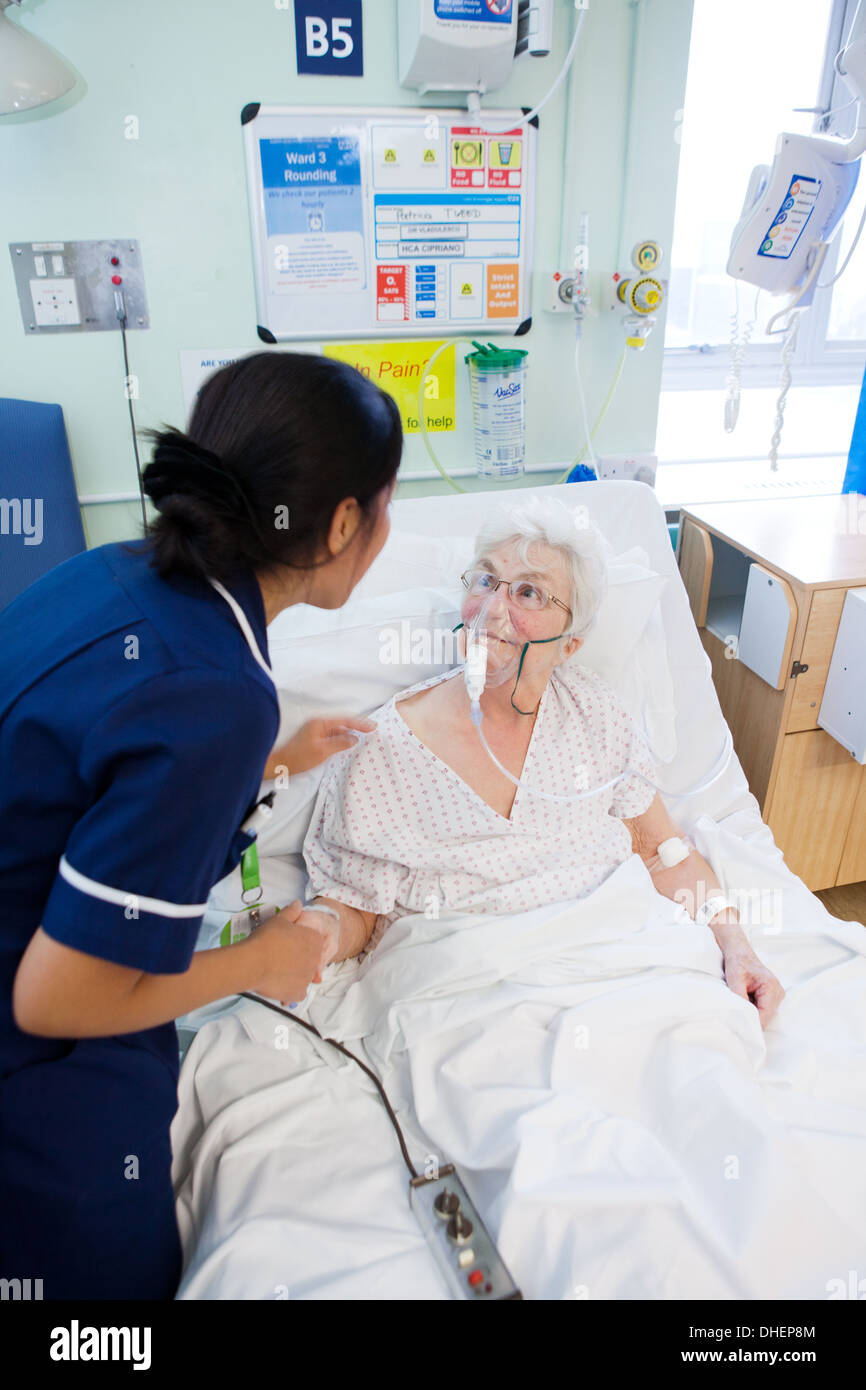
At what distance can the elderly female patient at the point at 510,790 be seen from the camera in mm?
1407

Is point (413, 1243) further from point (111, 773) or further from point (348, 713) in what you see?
point (348, 713)

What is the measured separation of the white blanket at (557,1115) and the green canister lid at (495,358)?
1172 millimetres

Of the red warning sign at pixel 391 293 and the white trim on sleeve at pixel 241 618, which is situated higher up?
the red warning sign at pixel 391 293

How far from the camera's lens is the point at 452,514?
1.90 meters

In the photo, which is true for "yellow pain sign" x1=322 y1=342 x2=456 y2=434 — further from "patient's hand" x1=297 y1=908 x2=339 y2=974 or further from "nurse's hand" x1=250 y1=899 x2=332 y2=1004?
"nurse's hand" x1=250 y1=899 x2=332 y2=1004

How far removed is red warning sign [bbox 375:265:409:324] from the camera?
200cm

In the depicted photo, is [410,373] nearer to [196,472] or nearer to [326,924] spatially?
[326,924]

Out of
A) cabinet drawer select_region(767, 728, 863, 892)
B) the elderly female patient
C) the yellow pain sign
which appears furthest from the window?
the elderly female patient

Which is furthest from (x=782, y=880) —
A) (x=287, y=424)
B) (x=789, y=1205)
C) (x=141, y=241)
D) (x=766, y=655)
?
(x=141, y=241)

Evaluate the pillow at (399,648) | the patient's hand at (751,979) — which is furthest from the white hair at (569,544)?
the patient's hand at (751,979)

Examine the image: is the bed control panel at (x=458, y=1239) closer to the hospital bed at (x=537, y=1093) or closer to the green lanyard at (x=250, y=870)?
the hospital bed at (x=537, y=1093)

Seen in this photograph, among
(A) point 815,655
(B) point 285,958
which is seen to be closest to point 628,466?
(A) point 815,655

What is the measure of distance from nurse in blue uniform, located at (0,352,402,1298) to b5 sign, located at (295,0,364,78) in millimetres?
1382

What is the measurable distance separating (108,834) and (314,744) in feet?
1.97
